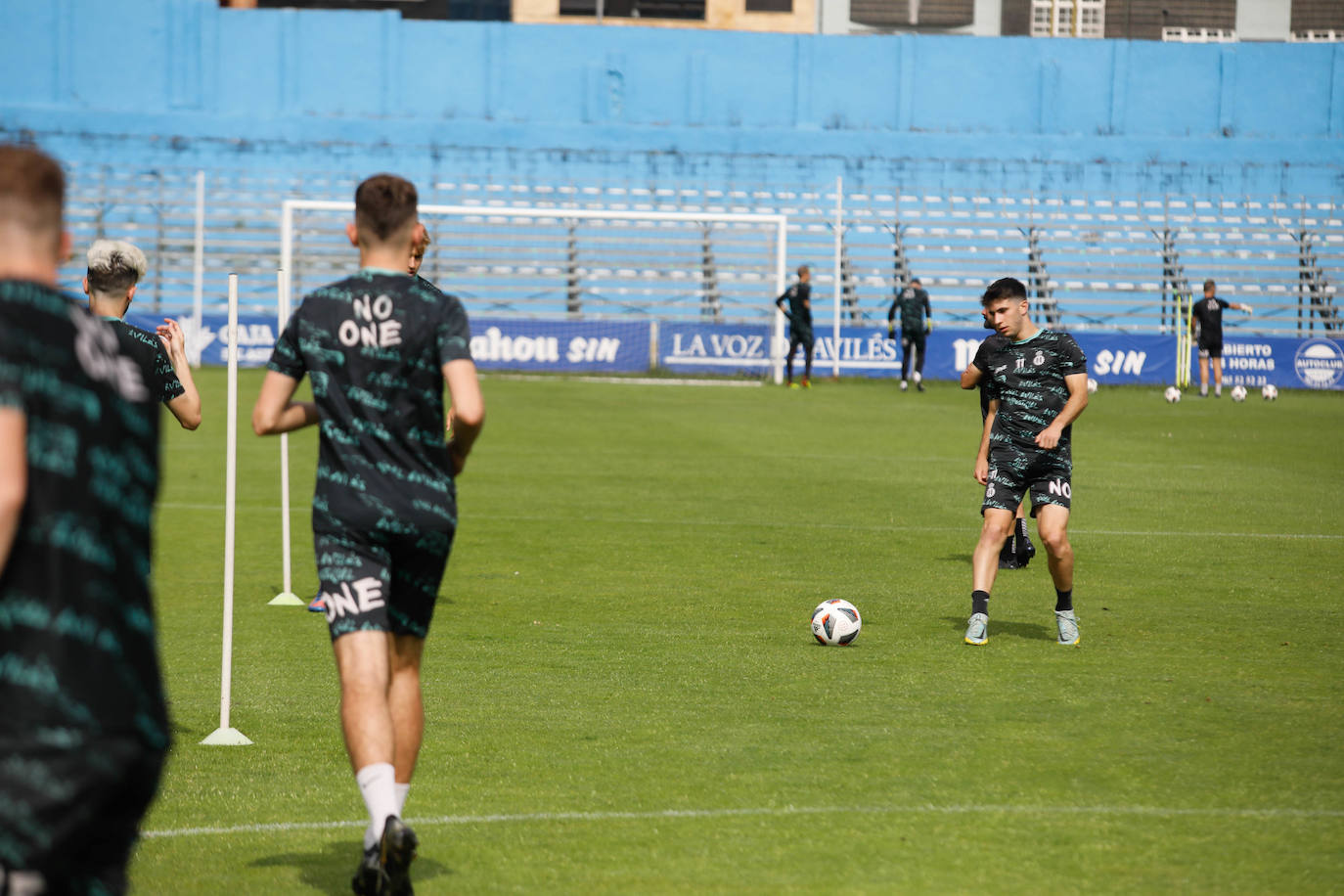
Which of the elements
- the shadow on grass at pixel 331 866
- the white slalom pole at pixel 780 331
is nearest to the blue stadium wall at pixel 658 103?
the white slalom pole at pixel 780 331

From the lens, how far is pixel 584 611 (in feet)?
31.1

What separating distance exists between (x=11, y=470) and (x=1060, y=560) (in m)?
6.68

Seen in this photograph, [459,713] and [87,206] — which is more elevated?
[87,206]

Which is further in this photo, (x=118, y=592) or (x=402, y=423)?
(x=402, y=423)

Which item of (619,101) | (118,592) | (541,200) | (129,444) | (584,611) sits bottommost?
(584,611)

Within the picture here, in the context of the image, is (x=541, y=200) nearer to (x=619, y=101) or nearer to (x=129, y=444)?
(x=619, y=101)

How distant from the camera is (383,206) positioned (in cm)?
438

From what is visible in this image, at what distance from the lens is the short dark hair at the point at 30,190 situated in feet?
8.99

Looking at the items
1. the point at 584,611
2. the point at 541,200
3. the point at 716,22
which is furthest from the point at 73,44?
the point at 584,611

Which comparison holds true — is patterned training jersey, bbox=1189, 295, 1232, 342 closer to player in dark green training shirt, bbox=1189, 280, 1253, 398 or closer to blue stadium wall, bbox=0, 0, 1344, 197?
player in dark green training shirt, bbox=1189, 280, 1253, 398

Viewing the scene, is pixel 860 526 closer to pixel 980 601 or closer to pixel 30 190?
pixel 980 601

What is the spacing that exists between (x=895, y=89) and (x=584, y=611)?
119 ft

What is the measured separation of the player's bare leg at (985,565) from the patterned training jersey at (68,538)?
624cm

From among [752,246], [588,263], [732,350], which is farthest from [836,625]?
[752,246]
